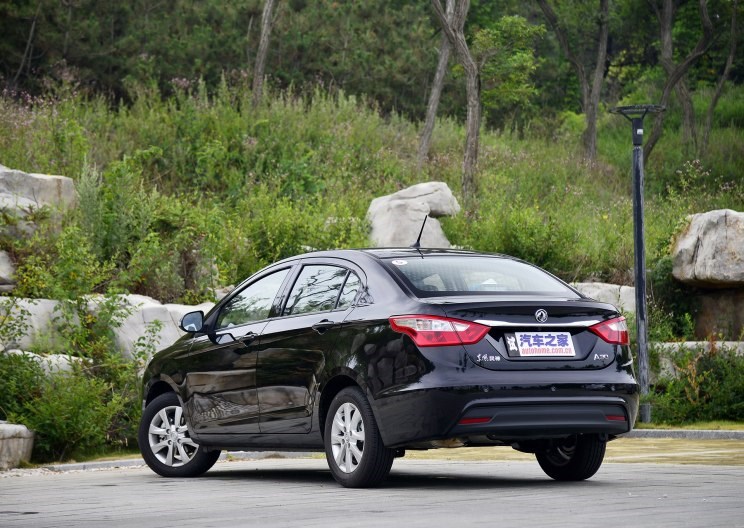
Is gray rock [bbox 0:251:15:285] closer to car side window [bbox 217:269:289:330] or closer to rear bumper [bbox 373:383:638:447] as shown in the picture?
car side window [bbox 217:269:289:330]

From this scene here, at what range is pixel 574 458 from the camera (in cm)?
1034

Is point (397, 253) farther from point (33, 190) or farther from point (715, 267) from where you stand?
point (715, 267)

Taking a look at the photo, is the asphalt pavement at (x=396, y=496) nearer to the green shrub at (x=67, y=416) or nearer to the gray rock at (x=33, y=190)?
the green shrub at (x=67, y=416)

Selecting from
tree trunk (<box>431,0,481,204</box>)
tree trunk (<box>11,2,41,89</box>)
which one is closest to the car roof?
tree trunk (<box>431,0,481,204</box>)

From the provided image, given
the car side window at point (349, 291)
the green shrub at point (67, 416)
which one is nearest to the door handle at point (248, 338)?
the car side window at point (349, 291)

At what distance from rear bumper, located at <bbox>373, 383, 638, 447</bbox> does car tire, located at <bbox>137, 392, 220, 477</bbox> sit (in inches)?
112

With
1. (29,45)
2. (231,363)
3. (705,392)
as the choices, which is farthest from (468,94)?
(231,363)

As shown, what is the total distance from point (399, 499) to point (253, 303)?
260cm

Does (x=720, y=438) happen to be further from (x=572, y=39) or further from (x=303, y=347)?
(x=572, y=39)

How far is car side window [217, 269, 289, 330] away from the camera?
10.7m

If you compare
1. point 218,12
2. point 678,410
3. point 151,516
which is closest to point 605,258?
point 678,410

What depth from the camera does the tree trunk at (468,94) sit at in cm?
2914

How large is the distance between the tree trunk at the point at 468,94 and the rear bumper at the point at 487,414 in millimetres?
18927

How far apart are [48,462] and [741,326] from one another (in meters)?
11.5
